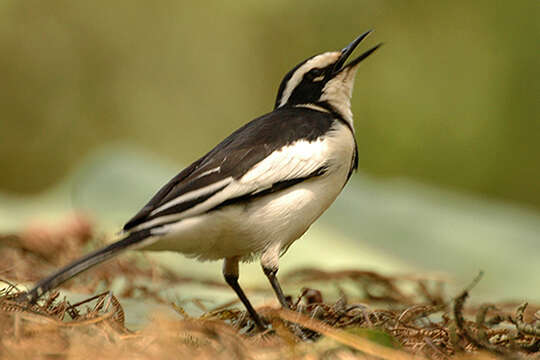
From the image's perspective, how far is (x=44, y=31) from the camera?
12.6m

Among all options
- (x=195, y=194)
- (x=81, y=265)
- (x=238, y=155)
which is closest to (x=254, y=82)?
(x=238, y=155)

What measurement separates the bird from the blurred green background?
22.7ft

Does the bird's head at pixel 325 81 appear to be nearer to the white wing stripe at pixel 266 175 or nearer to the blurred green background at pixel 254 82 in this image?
the white wing stripe at pixel 266 175

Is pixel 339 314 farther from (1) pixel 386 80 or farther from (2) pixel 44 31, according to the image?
(2) pixel 44 31

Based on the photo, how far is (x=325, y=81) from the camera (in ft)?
11.7

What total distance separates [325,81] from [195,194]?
1154 millimetres

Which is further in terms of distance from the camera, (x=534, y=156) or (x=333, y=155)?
(x=534, y=156)

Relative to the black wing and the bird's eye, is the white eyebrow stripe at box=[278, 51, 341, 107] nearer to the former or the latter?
the bird's eye

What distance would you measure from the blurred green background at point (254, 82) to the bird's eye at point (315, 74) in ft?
21.1

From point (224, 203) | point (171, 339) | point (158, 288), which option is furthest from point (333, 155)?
point (171, 339)

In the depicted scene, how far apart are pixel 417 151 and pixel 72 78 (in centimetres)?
620

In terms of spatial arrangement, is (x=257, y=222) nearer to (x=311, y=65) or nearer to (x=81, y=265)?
(x=81, y=265)

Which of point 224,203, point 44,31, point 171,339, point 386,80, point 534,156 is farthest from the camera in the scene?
point 44,31

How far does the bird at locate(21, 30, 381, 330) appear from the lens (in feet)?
8.75
